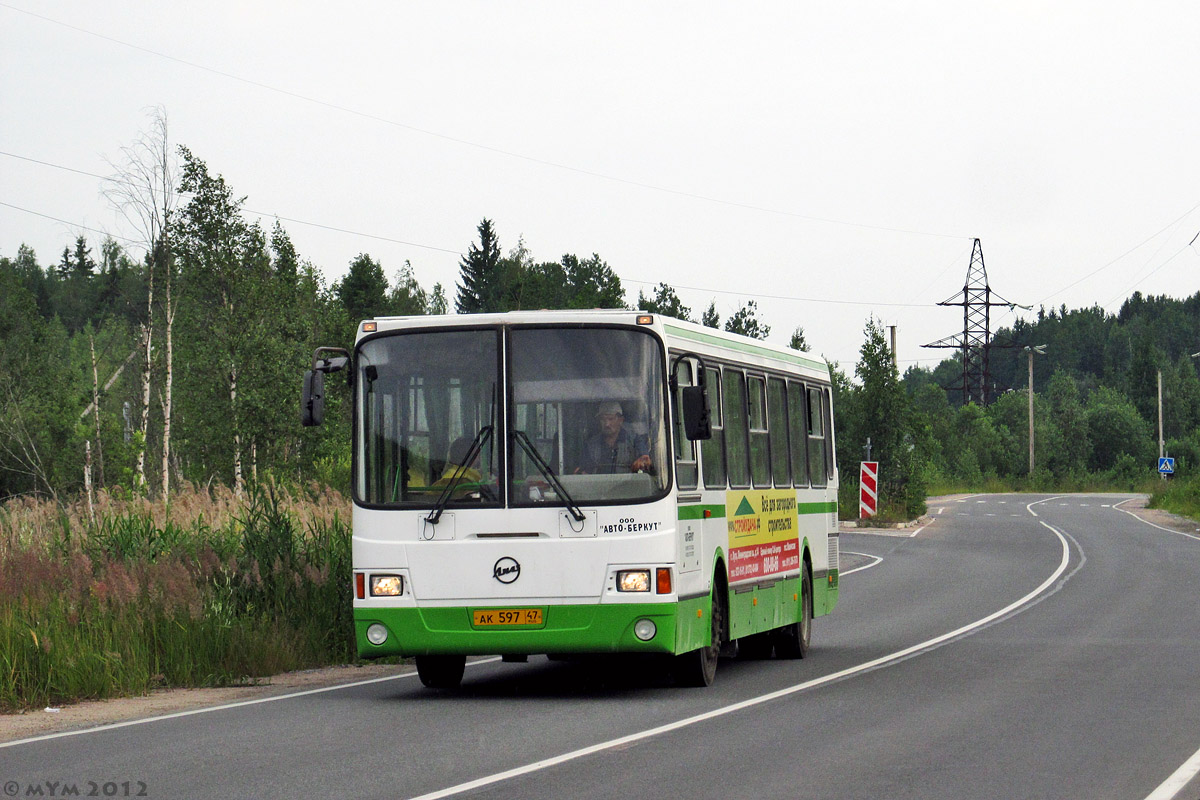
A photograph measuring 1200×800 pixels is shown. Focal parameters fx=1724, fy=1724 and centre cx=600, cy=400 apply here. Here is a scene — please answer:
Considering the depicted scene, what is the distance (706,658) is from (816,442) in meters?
5.04

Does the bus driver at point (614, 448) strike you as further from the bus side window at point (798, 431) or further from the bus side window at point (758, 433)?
the bus side window at point (798, 431)

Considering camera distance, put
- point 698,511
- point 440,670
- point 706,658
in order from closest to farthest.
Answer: point 698,511 < point 706,658 < point 440,670

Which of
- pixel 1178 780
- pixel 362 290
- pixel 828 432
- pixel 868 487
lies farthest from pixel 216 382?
pixel 362 290

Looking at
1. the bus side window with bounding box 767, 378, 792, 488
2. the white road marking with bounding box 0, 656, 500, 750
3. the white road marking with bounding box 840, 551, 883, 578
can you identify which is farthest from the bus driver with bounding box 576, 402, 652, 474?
the white road marking with bounding box 840, 551, 883, 578

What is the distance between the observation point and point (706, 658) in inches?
554

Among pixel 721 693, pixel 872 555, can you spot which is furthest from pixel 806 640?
pixel 872 555

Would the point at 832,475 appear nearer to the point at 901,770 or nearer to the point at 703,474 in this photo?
the point at 703,474

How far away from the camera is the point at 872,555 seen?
1641 inches

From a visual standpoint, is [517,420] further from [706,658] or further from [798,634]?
[798,634]

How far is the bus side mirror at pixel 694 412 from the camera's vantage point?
1280 cm

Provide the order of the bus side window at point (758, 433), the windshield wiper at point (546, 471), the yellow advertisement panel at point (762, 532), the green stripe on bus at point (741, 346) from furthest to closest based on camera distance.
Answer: the bus side window at point (758, 433)
the yellow advertisement panel at point (762, 532)
the green stripe on bus at point (741, 346)
the windshield wiper at point (546, 471)

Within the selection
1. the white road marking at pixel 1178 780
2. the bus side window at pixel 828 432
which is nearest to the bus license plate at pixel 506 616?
the white road marking at pixel 1178 780

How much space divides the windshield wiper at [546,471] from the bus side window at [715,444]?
1.45m

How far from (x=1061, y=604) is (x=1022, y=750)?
1552 cm
